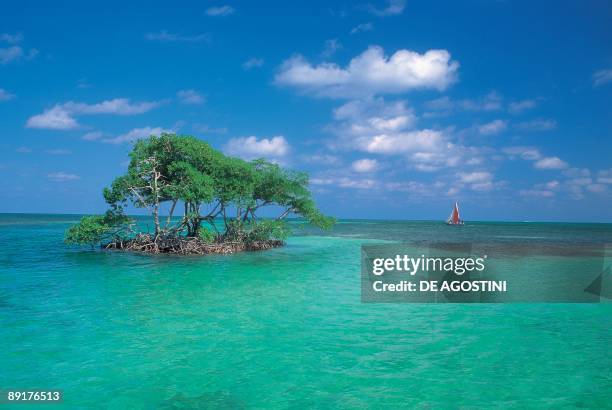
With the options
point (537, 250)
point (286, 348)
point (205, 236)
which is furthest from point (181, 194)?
point (537, 250)

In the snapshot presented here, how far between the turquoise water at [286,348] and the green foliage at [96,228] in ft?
31.1

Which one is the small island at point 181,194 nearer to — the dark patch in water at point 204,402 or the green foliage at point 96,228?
the green foliage at point 96,228

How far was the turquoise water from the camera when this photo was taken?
6641mm

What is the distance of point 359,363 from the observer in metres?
7.89

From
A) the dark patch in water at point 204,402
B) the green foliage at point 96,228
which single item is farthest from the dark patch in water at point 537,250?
the dark patch in water at point 204,402

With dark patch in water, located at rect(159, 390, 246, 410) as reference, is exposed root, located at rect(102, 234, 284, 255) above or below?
above

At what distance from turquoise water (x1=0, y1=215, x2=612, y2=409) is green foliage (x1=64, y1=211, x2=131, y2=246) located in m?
9.46

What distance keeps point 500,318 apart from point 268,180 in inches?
760

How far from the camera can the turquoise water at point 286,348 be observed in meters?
6.64

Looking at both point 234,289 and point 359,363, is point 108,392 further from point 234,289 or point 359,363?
point 234,289

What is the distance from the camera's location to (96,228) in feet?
80.9

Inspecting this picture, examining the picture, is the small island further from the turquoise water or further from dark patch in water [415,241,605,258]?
dark patch in water [415,241,605,258]

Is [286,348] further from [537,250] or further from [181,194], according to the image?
[537,250]

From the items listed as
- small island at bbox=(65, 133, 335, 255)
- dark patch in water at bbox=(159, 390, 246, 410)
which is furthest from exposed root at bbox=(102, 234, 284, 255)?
dark patch in water at bbox=(159, 390, 246, 410)
